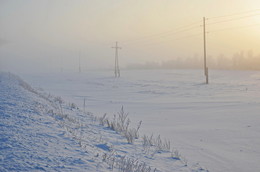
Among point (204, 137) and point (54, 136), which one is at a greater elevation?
point (54, 136)

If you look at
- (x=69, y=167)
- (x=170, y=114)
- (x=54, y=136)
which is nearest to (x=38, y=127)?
(x=54, y=136)

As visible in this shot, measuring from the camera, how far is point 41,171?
351 centimetres

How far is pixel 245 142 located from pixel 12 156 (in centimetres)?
562

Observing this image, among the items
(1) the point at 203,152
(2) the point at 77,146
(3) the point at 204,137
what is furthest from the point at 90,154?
(3) the point at 204,137

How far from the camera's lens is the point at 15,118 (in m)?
6.53

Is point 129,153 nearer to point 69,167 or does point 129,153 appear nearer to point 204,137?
point 69,167

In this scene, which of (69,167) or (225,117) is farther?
(225,117)

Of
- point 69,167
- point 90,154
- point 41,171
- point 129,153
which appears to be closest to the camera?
point 41,171

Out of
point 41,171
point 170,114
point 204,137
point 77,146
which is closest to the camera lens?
point 41,171

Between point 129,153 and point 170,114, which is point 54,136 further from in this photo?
point 170,114

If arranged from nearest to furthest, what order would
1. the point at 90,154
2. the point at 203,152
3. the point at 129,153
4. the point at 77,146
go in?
1. the point at 90,154
2. the point at 77,146
3. the point at 129,153
4. the point at 203,152

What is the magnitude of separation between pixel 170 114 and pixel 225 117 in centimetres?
240

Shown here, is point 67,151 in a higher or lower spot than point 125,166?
higher

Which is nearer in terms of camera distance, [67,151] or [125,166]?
[125,166]
